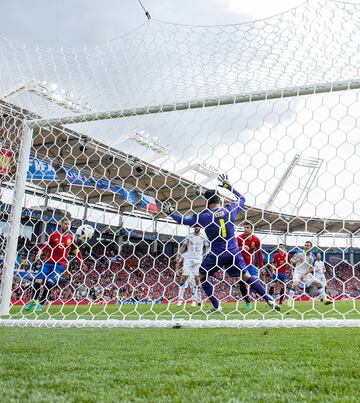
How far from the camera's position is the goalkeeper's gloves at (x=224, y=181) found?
162 inches

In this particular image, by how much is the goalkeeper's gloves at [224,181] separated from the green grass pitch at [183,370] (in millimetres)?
1979

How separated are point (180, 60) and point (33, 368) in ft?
12.7

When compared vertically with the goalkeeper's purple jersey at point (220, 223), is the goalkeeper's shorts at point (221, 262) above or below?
below

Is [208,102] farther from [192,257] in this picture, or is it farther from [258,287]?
[192,257]

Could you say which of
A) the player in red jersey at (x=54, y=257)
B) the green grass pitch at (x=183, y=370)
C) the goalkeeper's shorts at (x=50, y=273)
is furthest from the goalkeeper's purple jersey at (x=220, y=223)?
the goalkeeper's shorts at (x=50, y=273)

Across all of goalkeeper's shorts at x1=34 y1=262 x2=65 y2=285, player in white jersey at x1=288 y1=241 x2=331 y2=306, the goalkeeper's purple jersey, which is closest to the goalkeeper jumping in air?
the goalkeeper's purple jersey

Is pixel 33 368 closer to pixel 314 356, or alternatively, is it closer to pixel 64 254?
pixel 314 356

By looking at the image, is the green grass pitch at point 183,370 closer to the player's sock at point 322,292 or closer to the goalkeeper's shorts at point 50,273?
the goalkeeper's shorts at point 50,273

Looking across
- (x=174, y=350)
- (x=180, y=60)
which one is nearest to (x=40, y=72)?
(x=180, y=60)

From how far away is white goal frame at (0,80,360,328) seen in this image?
3.15 meters

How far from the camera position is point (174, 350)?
1.99m

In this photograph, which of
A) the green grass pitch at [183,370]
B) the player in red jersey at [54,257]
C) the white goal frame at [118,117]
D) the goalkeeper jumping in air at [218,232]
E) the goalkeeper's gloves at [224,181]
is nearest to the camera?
the green grass pitch at [183,370]

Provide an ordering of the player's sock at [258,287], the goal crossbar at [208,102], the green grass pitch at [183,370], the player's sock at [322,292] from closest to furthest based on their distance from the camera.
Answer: the green grass pitch at [183,370], the goal crossbar at [208,102], the player's sock at [258,287], the player's sock at [322,292]

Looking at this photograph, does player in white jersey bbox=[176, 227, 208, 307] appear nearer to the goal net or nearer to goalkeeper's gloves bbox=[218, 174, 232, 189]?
the goal net
